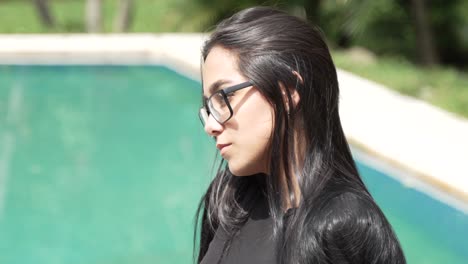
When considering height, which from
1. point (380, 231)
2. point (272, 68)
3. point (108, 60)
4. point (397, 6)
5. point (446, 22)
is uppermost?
point (108, 60)

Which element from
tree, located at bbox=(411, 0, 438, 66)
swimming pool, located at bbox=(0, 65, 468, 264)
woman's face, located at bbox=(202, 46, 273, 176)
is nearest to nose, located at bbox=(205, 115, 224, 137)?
woman's face, located at bbox=(202, 46, 273, 176)

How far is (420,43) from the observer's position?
397 inches

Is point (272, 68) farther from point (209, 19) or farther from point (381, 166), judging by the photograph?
point (209, 19)

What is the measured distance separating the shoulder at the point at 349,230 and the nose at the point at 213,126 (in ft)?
0.62

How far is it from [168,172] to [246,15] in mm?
5416

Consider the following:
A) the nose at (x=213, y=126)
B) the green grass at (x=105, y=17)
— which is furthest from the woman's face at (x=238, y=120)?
the green grass at (x=105, y=17)

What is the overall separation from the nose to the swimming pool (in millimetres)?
3800

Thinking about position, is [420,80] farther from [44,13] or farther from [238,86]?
[238,86]

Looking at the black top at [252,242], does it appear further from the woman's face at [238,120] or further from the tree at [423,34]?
the tree at [423,34]

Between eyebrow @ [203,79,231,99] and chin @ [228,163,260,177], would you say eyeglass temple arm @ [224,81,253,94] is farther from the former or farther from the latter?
chin @ [228,163,260,177]

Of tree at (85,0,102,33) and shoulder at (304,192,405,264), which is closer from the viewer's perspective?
shoulder at (304,192,405,264)

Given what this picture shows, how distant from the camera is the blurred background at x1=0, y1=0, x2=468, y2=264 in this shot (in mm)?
5301

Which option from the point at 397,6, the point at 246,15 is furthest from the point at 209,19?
the point at 246,15

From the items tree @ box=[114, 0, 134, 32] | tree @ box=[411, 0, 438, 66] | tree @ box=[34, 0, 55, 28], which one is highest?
tree @ box=[34, 0, 55, 28]
